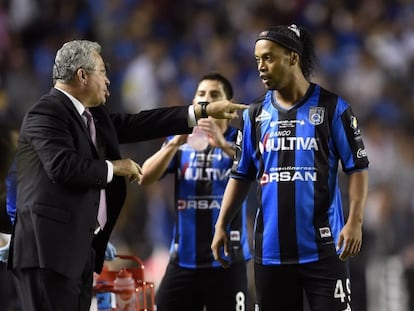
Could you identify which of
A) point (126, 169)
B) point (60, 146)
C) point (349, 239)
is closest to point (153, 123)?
point (126, 169)

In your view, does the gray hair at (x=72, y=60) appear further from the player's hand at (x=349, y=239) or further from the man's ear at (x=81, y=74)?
the player's hand at (x=349, y=239)

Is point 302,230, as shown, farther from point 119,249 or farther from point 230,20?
point 230,20

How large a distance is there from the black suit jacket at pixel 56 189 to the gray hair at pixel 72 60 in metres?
0.10

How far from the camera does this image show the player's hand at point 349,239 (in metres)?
5.36

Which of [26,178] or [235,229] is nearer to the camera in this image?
[26,178]

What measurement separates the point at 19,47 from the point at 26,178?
6.97 m

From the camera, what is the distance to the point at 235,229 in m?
6.61

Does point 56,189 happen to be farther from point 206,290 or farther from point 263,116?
point 206,290

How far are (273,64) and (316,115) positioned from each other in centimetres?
34

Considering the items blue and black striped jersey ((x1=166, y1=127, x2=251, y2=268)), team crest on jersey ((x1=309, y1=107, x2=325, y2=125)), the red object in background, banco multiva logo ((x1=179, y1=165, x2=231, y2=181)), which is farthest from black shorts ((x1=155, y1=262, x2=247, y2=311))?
team crest on jersey ((x1=309, y1=107, x2=325, y2=125))

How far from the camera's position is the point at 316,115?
18.1 feet

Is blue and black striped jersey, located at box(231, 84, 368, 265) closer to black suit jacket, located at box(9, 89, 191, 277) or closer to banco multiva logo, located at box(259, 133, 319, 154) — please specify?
banco multiva logo, located at box(259, 133, 319, 154)

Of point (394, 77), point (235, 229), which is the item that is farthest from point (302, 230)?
point (394, 77)

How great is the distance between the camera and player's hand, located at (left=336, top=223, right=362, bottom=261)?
5355 millimetres
